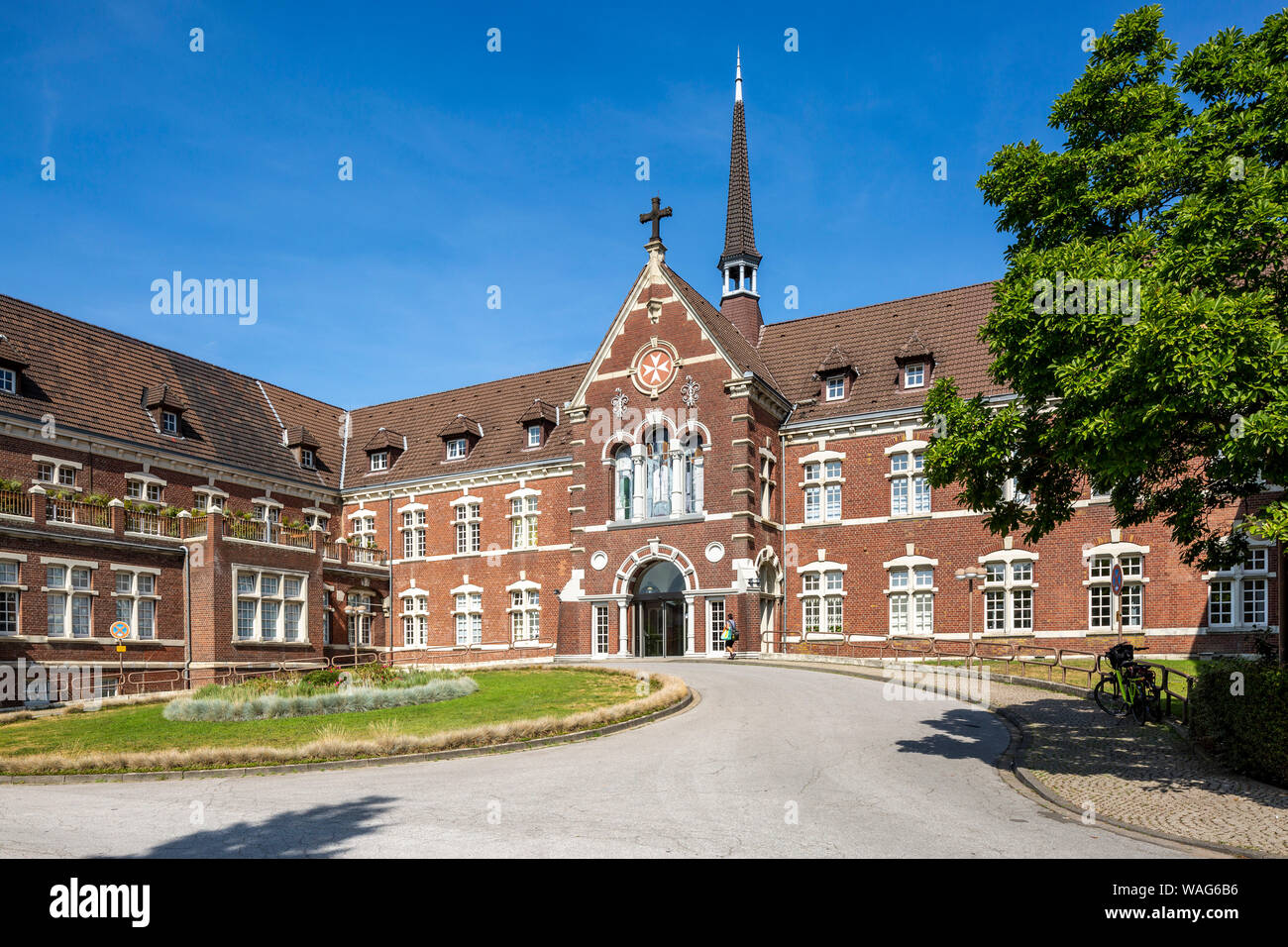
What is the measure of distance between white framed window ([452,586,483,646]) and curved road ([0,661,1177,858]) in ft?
90.9

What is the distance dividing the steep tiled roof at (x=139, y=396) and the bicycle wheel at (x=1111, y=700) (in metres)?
35.0

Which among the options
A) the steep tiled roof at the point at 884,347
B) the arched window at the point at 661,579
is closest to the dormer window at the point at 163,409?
the arched window at the point at 661,579

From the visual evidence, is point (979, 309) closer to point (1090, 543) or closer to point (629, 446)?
point (1090, 543)

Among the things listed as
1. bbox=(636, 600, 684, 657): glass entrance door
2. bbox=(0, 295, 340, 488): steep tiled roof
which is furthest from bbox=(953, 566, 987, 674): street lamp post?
bbox=(0, 295, 340, 488): steep tiled roof

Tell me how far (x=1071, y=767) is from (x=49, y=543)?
32041mm

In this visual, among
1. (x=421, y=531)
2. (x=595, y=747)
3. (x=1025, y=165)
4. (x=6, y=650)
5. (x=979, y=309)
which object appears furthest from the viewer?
(x=421, y=531)

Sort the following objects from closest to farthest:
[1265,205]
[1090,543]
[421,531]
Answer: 1. [1265,205]
2. [1090,543]
3. [421,531]

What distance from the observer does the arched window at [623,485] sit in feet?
131

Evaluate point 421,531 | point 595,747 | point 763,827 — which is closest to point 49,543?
point 421,531

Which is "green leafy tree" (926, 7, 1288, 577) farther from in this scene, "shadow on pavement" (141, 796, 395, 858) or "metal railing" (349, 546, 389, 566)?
"metal railing" (349, 546, 389, 566)

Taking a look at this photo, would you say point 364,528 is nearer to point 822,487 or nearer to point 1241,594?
point 822,487

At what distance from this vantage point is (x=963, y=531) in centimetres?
3547

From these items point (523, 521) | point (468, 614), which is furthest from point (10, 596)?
point (523, 521)

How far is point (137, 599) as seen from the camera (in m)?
34.6
